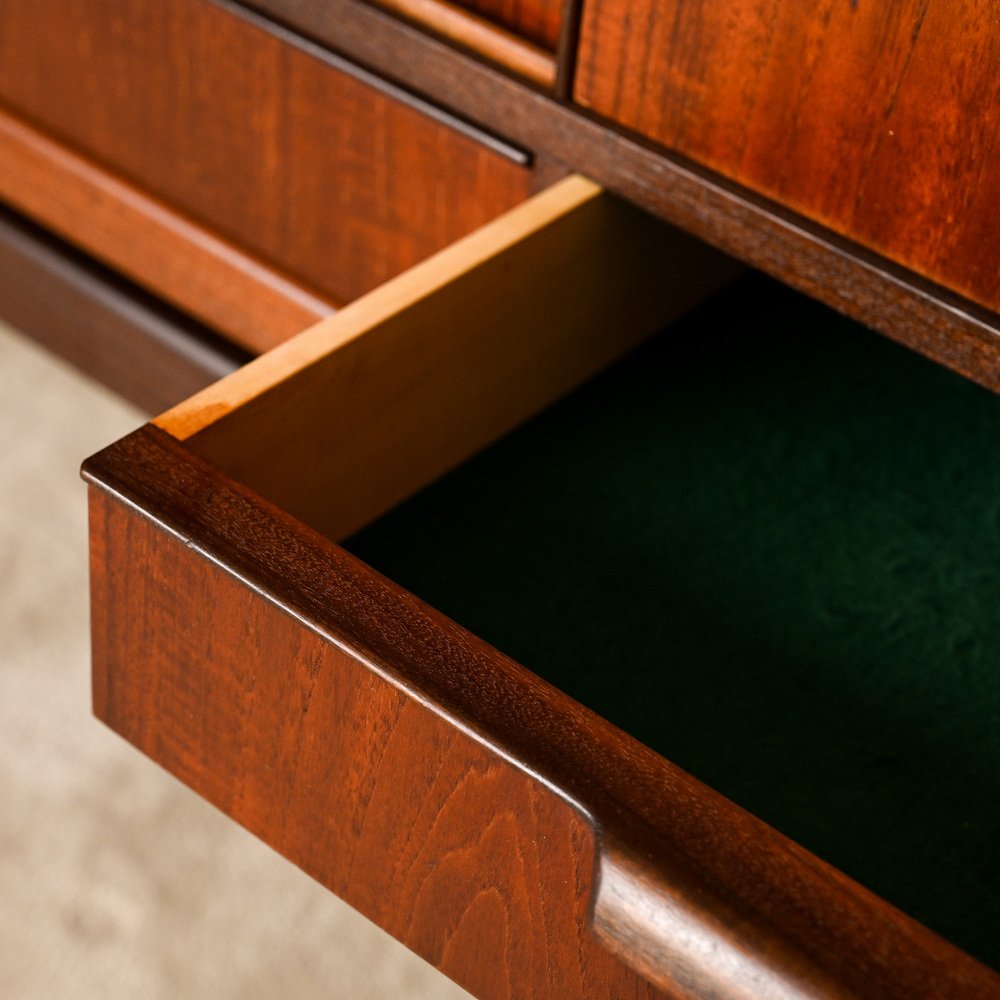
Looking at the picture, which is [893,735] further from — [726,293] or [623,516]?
[726,293]

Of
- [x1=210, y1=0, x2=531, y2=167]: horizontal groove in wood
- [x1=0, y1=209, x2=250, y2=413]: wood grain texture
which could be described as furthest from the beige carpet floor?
[x1=210, y1=0, x2=531, y2=167]: horizontal groove in wood

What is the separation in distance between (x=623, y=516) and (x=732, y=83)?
0.18m

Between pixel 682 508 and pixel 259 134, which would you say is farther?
pixel 259 134

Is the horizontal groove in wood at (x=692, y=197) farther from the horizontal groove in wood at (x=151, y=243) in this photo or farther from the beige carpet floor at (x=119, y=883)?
the beige carpet floor at (x=119, y=883)

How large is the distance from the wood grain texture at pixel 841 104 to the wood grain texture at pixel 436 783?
9.6 inches

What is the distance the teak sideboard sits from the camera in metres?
0.43

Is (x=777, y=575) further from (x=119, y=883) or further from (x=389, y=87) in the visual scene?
(x=119, y=883)

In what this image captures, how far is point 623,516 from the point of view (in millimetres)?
625

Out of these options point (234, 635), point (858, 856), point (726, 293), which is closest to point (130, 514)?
point (234, 635)

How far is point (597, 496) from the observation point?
0.63 m

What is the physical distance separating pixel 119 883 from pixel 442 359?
0.40 m

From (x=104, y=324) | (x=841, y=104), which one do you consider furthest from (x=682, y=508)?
(x=104, y=324)

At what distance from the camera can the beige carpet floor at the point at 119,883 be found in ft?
2.61

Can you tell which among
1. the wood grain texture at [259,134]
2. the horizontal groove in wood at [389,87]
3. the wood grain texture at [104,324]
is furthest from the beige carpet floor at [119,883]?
the horizontal groove in wood at [389,87]
